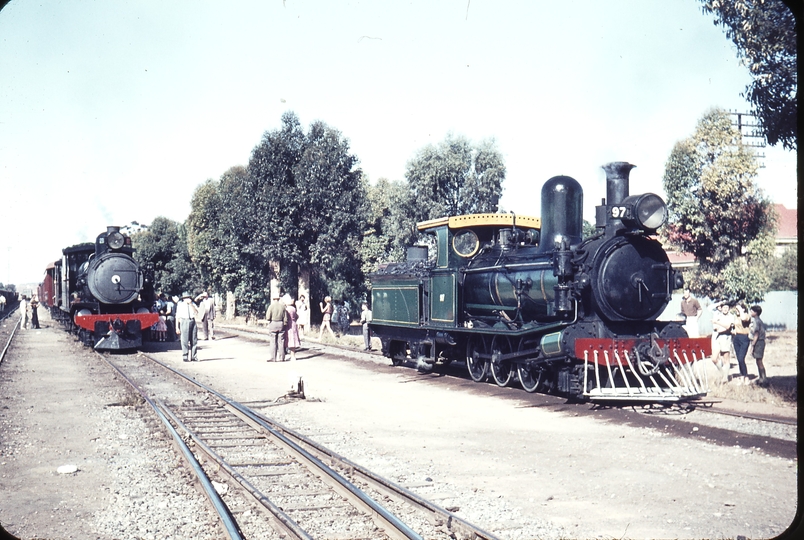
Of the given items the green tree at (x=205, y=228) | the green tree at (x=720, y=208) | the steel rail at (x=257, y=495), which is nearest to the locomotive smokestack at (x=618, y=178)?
the steel rail at (x=257, y=495)

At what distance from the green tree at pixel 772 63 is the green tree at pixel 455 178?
28311 mm

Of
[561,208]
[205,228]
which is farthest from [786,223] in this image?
[561,208]

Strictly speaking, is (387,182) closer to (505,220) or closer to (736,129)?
(736,129)

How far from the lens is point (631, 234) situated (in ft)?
34.8

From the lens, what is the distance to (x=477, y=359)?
13.4 m

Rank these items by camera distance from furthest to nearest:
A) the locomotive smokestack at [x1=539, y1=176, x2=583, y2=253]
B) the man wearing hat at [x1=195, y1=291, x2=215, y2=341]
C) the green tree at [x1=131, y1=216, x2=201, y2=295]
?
the green tree at [x1=131, y1=216, x2=201, y2=295], the man wearing hat at [x1=195, y1=291, x2=215, y2=341], the locomotive smokestack at [x1=539, y1=176, x2=583, y2=253]

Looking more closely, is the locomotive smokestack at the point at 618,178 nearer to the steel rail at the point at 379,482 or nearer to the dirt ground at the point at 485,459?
the dirt ground at the point at 485,459

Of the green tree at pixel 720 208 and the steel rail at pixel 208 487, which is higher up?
the green tree at pixel 720 208

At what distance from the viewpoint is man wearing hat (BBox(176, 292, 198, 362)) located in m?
17.8

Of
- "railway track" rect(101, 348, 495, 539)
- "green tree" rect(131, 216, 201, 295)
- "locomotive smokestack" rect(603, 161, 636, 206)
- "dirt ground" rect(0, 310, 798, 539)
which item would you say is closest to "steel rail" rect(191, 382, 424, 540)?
"railway track" rect(101, 348, 495, 539)

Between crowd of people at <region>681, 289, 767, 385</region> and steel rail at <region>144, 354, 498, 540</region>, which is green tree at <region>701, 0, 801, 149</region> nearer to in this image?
crowd of people at <region>681, 289, 767, 385</region>

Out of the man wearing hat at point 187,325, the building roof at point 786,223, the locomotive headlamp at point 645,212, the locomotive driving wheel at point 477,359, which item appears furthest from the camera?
the building roof at point 786,223

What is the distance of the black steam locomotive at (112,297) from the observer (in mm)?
19766

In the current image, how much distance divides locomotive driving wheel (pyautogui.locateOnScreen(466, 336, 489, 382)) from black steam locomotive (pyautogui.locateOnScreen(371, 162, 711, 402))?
0.02 meters
